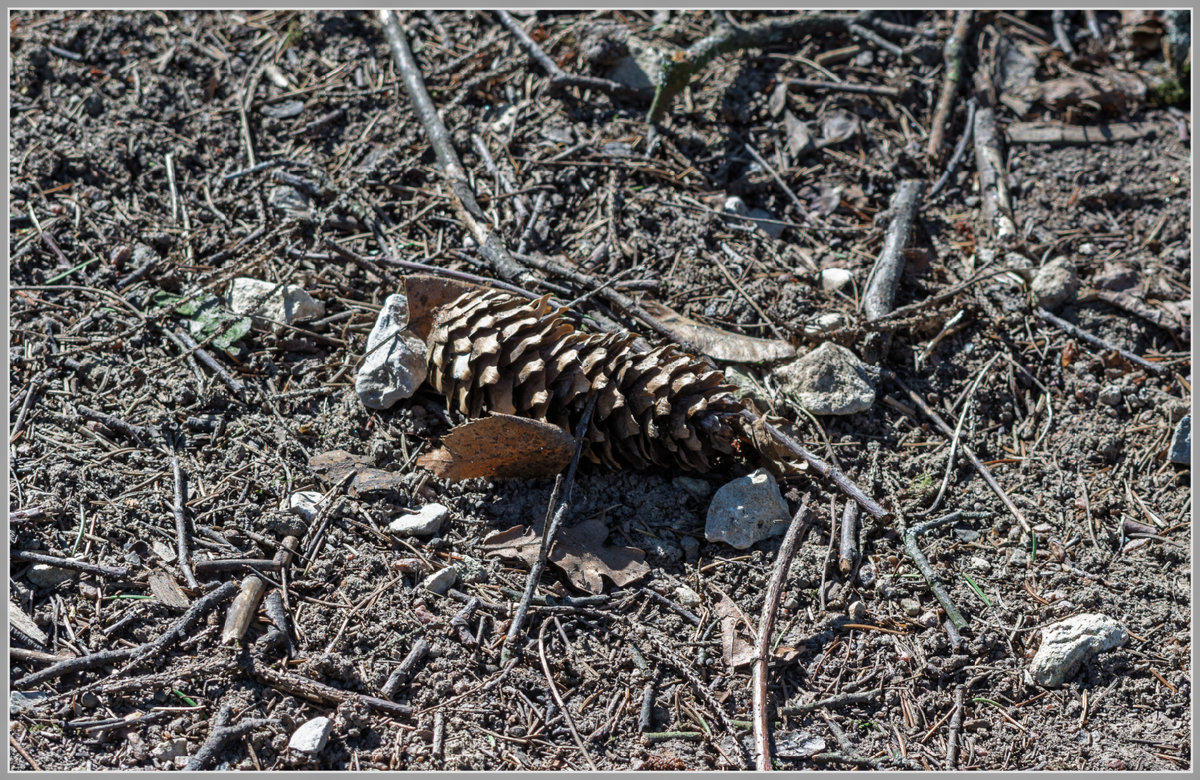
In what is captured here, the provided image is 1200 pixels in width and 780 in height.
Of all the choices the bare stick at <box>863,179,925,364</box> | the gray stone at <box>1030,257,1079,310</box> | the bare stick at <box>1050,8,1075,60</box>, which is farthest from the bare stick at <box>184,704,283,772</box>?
the bare stick at <box>1050,8,1075,60</box>

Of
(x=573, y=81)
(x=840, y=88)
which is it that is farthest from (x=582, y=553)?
(x=840, y=88)

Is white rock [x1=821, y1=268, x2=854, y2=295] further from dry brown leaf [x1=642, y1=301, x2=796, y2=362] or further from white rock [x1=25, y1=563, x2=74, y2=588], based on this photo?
white rock [x1=25, y1=563, x2=74, y2=588]

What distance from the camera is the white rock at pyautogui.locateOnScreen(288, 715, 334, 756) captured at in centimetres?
198

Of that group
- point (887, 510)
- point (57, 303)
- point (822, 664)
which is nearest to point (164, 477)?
point (57, 303)

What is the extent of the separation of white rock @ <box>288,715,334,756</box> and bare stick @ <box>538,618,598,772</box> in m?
0.55

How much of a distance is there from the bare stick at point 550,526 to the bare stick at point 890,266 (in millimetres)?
1130

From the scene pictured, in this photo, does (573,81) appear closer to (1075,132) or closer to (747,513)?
(747,513)

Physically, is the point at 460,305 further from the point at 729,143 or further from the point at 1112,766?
the point at 1112,766

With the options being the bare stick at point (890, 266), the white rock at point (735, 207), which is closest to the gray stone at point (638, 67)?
the white rock at point (735, 207)

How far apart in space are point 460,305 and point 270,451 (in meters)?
0.75

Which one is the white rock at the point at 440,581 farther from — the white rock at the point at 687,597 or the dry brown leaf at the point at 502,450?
the white rock at the point at 687,597

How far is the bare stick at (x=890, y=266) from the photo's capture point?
118 inches

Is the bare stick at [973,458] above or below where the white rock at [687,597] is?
above

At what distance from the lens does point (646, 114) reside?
12.2 feet
